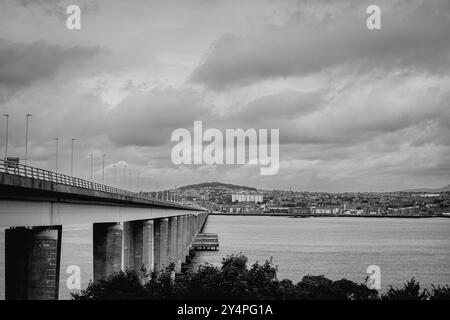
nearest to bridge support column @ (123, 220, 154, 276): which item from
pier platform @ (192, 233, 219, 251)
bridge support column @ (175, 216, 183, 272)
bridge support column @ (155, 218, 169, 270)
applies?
bridge support column @ (155, 218, 169, 270)

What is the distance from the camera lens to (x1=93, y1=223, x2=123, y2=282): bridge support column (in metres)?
40.7

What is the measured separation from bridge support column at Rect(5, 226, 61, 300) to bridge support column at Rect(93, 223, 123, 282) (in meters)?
13.2

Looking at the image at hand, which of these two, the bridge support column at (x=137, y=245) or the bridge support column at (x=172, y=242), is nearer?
the bridge support column at (x=137, y=245)

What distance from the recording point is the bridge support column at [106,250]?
40.7 meters

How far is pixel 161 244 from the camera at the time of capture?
7144cm

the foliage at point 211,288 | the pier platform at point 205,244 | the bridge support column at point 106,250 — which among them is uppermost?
the bridge support column at point 106,250

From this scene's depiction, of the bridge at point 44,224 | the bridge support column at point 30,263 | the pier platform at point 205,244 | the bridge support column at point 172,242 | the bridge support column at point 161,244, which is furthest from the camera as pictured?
the pier platform at point 205,244

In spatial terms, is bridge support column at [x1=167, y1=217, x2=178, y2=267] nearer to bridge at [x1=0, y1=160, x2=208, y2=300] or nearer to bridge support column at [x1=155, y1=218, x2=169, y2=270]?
bridge support column at [x1=155, y1=218, x2=169, y2=270]

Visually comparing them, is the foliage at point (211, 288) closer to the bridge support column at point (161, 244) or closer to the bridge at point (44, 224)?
the bridge at point (44, 224)

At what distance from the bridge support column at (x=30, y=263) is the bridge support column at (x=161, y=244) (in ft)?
131

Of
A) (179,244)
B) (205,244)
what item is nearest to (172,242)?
(179,244)

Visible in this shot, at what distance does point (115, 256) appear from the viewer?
41281mm

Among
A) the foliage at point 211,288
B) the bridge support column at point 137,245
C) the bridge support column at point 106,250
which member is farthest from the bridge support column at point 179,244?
the foliage at point 211,288
